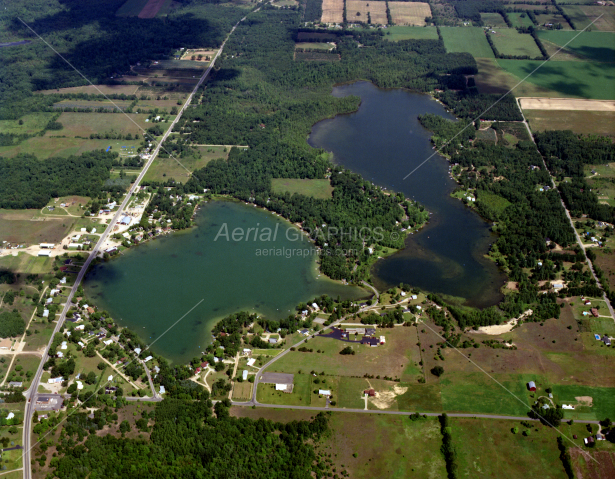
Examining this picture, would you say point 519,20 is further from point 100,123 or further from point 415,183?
point 100,123

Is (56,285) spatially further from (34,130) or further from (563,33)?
(563,33)

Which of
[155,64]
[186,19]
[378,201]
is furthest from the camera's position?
[186,19]

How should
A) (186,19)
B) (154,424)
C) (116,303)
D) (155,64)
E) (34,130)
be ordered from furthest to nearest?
(186,19)
(155,64)
(34,130)
(116,303)
(154,424)

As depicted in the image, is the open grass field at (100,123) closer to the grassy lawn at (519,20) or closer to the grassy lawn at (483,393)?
the grassy lawn at (483,393)

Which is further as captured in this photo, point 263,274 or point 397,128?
point 397,128

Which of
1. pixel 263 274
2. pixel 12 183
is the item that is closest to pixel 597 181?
pixel 263 274

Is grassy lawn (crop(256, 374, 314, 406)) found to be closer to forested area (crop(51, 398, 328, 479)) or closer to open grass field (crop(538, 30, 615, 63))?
forested area (crop(51, 398, 328, 479))

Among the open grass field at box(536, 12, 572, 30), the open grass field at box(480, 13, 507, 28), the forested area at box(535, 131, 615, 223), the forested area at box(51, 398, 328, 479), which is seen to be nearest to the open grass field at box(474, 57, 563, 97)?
the forested area at box(535, 131, 615, 223)

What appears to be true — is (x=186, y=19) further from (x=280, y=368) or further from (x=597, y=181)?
(x=280, y=368)
